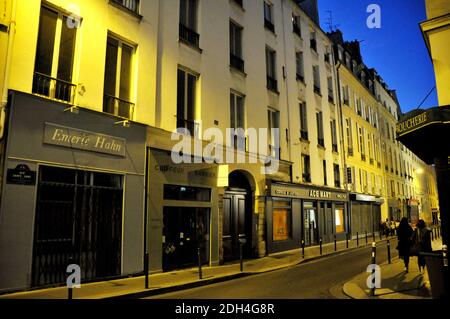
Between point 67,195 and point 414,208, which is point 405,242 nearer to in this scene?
point 67,195

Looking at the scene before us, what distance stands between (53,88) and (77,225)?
11.9 ft

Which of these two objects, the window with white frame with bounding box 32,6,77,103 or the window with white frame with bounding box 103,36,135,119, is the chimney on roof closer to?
the window with white frame with bounding box 103,36,135,119

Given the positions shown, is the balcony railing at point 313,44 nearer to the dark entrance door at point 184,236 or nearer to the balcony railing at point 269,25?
the balcony railing at point 269,25

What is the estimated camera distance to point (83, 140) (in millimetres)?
9242

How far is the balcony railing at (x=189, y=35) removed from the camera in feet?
43.0

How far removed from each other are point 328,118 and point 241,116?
1072 centimetres

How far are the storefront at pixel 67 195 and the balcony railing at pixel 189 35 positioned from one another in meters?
4.46

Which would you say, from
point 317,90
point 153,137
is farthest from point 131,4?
point 317,90

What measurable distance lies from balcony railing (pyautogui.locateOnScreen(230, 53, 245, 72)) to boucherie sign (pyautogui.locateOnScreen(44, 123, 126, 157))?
749 centimetres

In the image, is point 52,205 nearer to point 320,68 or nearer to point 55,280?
point 55,280

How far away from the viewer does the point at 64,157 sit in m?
8.83

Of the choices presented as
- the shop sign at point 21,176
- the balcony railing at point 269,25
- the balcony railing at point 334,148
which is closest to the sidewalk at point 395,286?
the shop sign at point 21,176

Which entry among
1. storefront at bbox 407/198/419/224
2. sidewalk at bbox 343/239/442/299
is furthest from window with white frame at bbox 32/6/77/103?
storefront at bbox 407/198/419/224

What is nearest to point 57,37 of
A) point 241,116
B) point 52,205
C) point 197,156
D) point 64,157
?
point 64,157
